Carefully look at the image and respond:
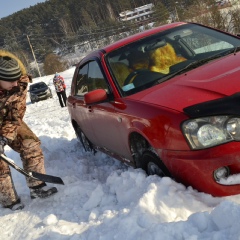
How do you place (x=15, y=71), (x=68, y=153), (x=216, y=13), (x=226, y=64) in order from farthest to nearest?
1. (x=216, y=13)
2. (x=68, y=153)
3. (x=15, y=71)
4. (x=226, y=64)

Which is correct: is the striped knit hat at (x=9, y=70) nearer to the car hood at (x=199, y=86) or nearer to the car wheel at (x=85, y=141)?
the car hood at (x=199, y=86)

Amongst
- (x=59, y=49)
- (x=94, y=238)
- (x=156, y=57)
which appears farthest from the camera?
(x=59, y=49)

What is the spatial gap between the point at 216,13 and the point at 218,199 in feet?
85.6

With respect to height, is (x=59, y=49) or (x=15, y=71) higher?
(x=59, y=49)

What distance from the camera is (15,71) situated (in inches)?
146

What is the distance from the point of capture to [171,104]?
9.89 feet

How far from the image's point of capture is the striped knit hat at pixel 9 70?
3652mm

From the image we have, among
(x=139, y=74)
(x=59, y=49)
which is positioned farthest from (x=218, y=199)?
(x=59, y=49)

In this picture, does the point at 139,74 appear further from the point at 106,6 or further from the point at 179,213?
the point at 106,6

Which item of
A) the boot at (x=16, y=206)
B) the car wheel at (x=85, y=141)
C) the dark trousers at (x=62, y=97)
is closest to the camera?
the boot at (x=16, y=206)

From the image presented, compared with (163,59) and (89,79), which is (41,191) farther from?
(163,59)

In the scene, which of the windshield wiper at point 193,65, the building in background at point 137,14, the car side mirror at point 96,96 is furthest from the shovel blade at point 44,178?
the building in background at point 137,14

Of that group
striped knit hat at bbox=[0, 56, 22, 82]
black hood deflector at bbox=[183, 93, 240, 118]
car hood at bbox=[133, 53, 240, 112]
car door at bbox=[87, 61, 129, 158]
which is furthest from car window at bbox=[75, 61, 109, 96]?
black hood deflector at bbox=[183, 93, 240, 118]

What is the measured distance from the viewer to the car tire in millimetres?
3274
